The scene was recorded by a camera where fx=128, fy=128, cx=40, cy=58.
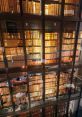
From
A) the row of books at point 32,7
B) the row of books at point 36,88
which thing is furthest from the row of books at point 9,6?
the row of books at point 36,88

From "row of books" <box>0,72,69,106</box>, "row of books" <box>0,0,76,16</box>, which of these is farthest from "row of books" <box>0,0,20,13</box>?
"row of books" <box>0,72,69,106</box>

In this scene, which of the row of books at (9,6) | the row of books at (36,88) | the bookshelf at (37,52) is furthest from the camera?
the row of books at (36,88)

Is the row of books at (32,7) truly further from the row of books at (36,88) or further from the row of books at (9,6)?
the row of books at (36,88)

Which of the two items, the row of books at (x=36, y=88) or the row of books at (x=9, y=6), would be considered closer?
the row of books at (x=9, y=6)

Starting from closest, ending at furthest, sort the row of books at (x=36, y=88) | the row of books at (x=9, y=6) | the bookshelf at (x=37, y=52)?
the row of books at (x=9, y=6), the bookshelf at (x=37, y=52), the row of books at (x=36, y=88)

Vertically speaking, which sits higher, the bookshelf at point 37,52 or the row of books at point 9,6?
the row of books at point 9,6

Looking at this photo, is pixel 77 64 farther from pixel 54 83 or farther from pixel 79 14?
pixel 79 14

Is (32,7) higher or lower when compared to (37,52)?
higher

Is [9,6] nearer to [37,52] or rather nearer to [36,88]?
[37,52]

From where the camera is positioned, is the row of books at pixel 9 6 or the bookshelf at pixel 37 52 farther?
the bookshelf at pixel 37 52

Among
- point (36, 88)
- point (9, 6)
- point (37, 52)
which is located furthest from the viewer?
point (36, 88)

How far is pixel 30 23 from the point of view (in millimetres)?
5086

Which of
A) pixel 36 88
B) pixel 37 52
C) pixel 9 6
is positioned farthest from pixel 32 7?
pixel 36 88

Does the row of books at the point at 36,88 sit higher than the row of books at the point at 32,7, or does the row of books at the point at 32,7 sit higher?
the row of books at the point at 32,7
